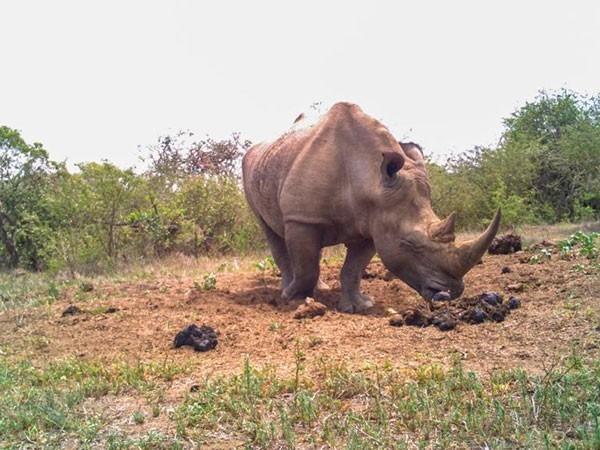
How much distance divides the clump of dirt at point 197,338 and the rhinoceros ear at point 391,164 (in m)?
2.40

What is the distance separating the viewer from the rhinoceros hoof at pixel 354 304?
7000mm

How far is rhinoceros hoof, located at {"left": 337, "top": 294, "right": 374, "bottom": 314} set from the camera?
700 centimetres

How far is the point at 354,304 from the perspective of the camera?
708 centimetres

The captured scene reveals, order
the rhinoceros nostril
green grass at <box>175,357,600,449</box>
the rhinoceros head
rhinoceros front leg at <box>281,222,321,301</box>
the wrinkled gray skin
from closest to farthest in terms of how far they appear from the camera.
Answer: green grass at <box>175,357,600,449</box>
the rhinoceros nostril
the rhinoceros head
the wrinkled gray skin
rhinoceros front leg at <box>281,222,321,301</box>

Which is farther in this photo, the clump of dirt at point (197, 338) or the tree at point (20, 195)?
the tree at point (20, 195)

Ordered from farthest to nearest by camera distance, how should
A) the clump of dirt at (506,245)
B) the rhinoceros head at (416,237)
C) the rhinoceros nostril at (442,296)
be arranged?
the clump of dirt at (506,245) → the rhinoceros head at (416,237) → the rhinoceros nostril at (442,296)

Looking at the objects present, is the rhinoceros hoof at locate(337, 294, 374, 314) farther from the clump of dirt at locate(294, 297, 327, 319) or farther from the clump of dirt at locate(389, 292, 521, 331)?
the clump of dirt at locate(389, 292, 521, 331)

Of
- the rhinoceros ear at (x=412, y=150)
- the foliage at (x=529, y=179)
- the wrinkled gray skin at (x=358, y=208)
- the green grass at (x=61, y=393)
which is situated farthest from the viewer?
the foliage at (x=529, y=179)

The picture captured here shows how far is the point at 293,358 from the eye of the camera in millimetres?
4684

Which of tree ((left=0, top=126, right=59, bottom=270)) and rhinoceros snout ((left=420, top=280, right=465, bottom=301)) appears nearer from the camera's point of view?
rhinoceros snout ((left=420, top=280, right=465, bottom=301))

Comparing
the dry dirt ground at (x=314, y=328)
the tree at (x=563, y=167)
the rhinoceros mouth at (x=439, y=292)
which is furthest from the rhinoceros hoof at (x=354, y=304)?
the tree at (x=563, y=167)

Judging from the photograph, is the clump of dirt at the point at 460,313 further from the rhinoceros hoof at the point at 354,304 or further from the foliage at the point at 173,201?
the foliage at the point at 173,201

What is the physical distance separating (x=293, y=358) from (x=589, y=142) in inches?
699

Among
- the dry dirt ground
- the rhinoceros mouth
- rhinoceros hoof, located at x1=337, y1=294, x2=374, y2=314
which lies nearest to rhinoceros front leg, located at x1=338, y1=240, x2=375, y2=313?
rhinoceros hoof, located at x1=337, y1=294, x2=374, y2=314
